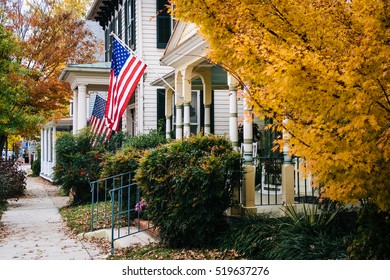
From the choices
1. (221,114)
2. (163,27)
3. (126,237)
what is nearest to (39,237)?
(126,237)

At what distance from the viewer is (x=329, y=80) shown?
4.93 metres

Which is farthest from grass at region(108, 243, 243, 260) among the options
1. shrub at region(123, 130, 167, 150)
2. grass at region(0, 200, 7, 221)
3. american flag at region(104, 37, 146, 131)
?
grass at region(0, 200, 7, 221)

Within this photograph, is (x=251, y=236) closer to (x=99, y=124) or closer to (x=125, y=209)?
(x=125, y=209)

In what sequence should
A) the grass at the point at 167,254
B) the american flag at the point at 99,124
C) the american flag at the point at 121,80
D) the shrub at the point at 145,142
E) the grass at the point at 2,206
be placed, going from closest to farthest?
the grass at the point at 167,254
the american flag at the point at 121,80
the shrub at the point at 145,142
the american flag at the point at 99,124
the grass at the point at 2,206

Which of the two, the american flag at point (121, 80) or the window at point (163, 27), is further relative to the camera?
the window at point (163, 27)

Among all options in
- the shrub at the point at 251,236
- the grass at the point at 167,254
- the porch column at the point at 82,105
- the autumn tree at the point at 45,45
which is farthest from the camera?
the autumn tree at the point at 45,45

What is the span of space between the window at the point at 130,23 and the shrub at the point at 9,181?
6187 mm

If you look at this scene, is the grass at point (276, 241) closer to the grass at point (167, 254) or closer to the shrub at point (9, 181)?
the grass at point (167, 254)

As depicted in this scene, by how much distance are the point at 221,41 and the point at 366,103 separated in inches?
85.5

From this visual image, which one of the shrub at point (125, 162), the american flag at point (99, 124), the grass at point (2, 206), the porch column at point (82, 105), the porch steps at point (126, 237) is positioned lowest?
the grass at point (2, 206)

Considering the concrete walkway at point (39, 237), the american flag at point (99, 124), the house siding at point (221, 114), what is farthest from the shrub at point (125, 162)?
the house siding at point (221, 114)

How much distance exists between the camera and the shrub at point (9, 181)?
1635cm

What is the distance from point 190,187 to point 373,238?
3278 millimetres

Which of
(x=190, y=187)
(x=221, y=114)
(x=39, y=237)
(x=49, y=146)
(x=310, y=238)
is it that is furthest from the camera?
(x=49, y=146)
